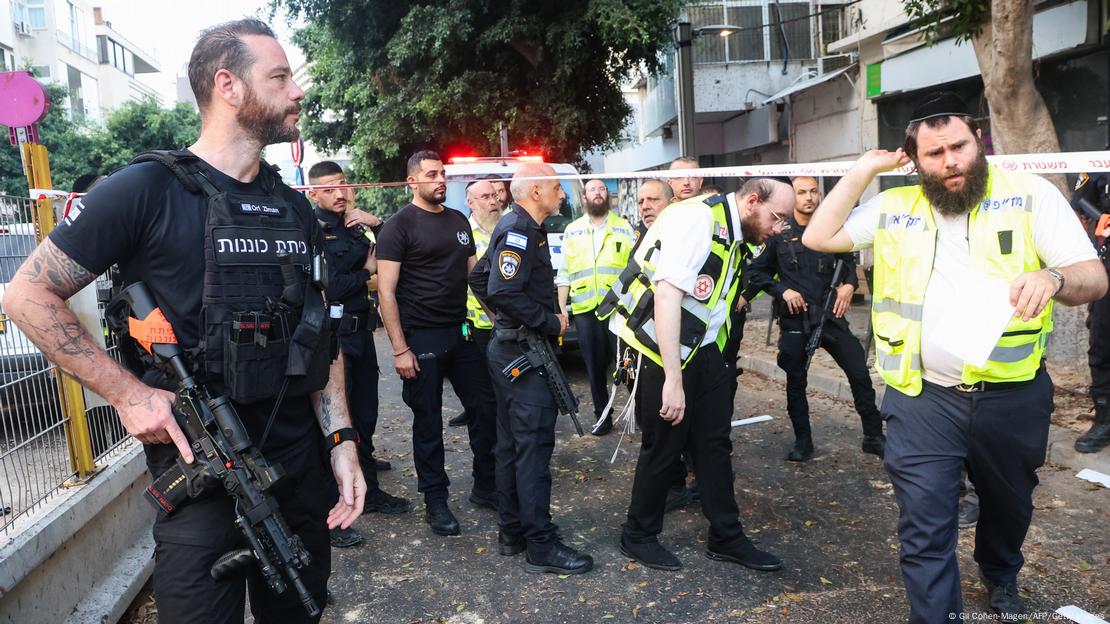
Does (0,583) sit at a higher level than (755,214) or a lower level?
lower

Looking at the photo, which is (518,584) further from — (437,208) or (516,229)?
(437,208)

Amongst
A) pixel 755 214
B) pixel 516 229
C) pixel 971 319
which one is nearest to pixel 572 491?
pixel 516 229

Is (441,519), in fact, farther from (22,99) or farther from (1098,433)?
(1098,433)

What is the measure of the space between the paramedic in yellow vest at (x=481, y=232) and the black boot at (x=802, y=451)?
7.17ft

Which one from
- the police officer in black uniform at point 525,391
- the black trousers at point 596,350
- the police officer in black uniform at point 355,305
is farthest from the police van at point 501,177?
the police officer in black uniform at point 525,391

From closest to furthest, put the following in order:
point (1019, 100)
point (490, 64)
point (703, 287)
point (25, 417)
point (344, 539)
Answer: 1. point (25, 417)
2. point (703, 287)
3. point (344, 539)
4. point (1019, 100)
5. point (490, 64)

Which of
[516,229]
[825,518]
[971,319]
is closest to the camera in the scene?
[971,319]

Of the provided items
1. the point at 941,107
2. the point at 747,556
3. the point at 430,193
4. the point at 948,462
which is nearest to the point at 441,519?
the point at 747,556

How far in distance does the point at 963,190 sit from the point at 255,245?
231cm

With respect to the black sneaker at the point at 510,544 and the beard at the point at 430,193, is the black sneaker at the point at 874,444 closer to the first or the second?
the black sneaker at the point at 510,544

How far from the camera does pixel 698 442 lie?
4012 millimetres

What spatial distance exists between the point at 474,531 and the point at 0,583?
2.31 m

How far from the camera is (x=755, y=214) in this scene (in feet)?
12.8

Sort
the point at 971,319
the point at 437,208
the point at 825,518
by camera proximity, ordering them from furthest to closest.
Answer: the point at 437,208 < the point at 825,518 < the point at 971,319
